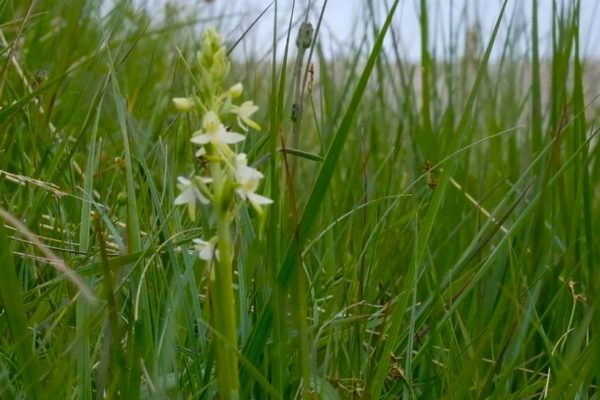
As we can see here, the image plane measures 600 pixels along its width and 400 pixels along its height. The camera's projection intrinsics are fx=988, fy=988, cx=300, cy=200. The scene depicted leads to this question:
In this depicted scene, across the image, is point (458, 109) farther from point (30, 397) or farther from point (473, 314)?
point (30, 397)

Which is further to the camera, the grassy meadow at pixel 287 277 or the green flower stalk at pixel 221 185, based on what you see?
the grassy meadow at pixel 287 277

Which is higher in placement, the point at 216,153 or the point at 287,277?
the point at 216,153

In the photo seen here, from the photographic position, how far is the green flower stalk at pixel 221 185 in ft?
2.83

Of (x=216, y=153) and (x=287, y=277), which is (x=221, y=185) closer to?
(x=216, y=153)

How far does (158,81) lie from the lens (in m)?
3.53

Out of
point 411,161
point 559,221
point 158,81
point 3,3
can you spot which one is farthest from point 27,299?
point 158,81

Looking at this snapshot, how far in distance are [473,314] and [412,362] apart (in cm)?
29

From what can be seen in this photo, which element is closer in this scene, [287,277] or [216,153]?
[216,153]

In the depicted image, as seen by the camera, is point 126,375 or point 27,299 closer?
point 126,375

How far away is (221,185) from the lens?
86cm

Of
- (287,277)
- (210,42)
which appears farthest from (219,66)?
(287,277)

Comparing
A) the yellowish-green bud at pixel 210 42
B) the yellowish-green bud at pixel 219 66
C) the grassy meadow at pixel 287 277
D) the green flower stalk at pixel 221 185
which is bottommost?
the grassy meadow at pixel 287 277

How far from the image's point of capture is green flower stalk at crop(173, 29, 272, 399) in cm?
86

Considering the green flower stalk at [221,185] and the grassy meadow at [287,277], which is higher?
the green flower stalk at [221,185]
